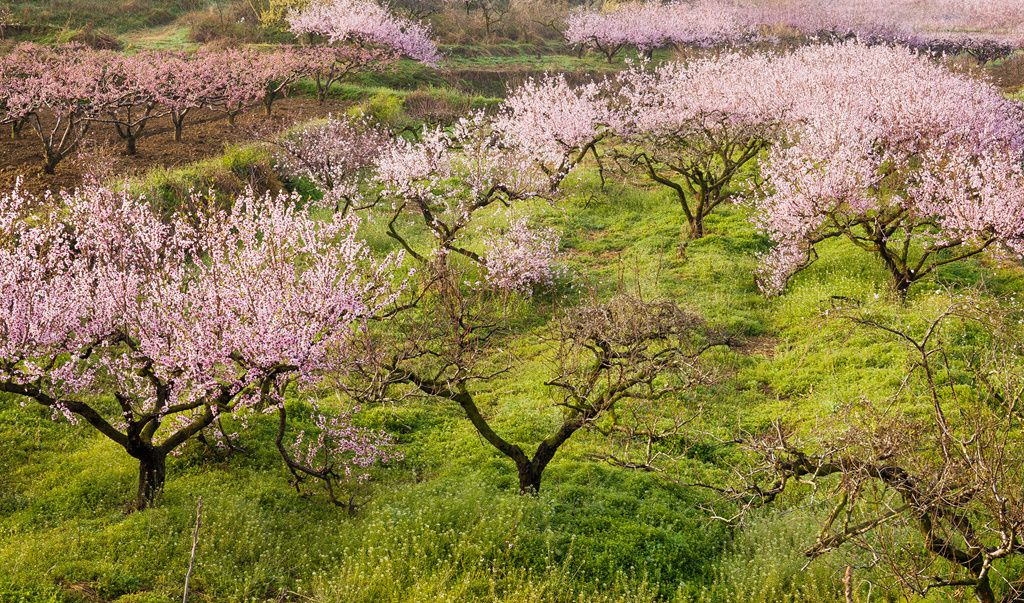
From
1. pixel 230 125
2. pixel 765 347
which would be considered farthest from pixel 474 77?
pixel 765 347

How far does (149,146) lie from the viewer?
32.4 meters

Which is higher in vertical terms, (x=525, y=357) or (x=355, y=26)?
(x=355, y=26)

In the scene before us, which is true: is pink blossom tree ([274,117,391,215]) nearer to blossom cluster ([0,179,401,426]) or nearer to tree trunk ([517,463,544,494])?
blossom cluster ([0,179,401,426])

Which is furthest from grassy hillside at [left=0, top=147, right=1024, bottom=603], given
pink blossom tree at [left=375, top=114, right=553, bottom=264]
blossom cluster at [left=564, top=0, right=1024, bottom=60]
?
blossom cluster at [left=564, top=0, right=1024, bottom=60]

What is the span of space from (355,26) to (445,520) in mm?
49444

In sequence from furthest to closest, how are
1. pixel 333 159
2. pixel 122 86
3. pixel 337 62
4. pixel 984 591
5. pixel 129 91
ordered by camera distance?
pixel 337 62
pixel 122 86
pixel 129 91
pixel 333 159
pixel 984 591

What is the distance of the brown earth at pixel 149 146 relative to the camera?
84.4 feet

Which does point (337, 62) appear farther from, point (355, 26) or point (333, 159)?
point (333, 159)

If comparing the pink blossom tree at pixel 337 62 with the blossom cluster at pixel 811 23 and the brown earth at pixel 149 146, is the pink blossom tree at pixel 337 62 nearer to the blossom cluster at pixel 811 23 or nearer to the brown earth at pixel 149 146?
the brown earth at pixel 149 146

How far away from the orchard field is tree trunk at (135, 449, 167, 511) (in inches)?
1.7

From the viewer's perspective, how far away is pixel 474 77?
5772 cm

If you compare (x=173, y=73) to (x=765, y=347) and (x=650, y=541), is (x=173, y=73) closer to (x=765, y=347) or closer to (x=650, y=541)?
(x=765, y=347)

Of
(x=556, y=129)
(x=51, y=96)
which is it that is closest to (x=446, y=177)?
(x=556, y=129)

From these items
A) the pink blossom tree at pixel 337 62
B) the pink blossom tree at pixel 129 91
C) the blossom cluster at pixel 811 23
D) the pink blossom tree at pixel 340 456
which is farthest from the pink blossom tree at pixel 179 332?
the blossom cluster at pixel 811 23
